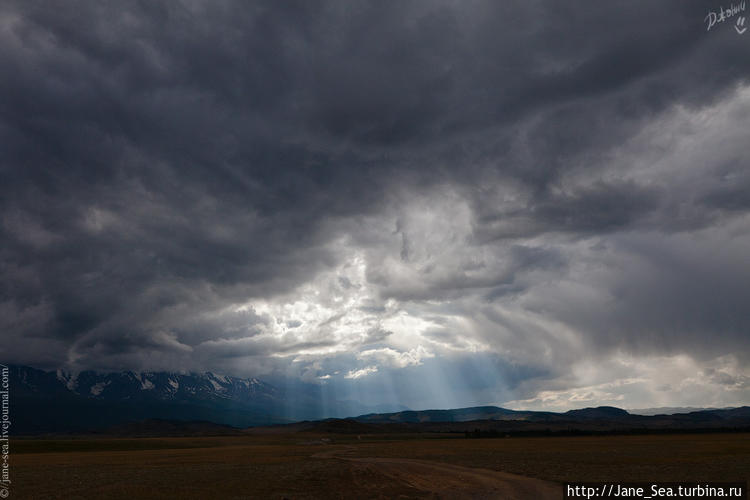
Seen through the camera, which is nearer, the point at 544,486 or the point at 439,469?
the point at 544,486

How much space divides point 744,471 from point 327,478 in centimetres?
4291

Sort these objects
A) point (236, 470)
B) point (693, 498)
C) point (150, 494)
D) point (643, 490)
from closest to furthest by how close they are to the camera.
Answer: point (693, 498), point (643, 490), point (150, 494), point (236, 470)

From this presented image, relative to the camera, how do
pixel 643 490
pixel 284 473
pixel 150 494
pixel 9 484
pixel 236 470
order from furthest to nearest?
pixel 236 470 → pixel 284 473 → pixel 9 484 → pixel 150 494 → pixel 643 490

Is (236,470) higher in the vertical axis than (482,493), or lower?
lower

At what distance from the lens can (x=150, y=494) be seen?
40.9m

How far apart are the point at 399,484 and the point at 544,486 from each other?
41.5ft

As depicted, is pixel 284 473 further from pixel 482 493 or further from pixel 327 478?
pixel 482 493

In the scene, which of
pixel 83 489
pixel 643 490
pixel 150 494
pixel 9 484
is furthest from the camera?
pixel 9 484

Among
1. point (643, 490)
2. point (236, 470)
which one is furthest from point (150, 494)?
point (643, 490)

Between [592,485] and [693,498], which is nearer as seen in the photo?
[693,498]

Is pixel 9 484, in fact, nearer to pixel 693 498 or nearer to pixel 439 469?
pixel 439 469

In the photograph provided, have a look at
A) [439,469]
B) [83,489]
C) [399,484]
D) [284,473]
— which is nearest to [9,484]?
[83,489]

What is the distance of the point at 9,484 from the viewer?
Answer: 159 ft

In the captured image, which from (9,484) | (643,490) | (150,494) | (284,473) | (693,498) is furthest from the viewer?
(284,473)
